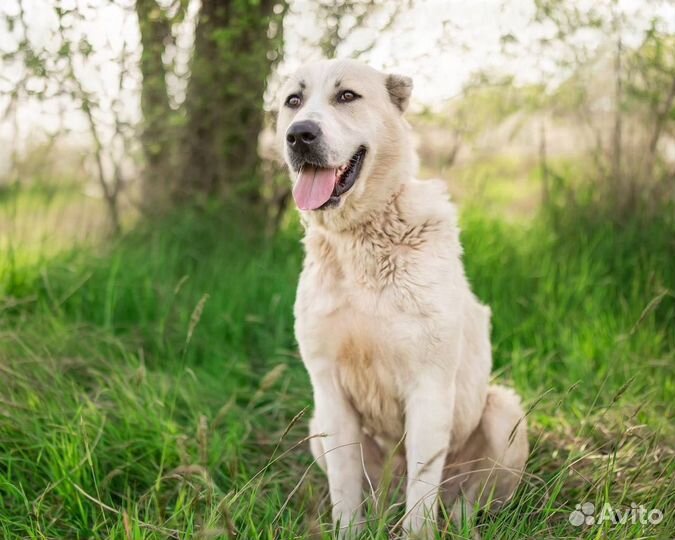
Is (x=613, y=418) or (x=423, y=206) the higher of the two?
(x=423, y=206)

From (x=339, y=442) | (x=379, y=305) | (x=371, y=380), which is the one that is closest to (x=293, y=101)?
(x=379, y=305)

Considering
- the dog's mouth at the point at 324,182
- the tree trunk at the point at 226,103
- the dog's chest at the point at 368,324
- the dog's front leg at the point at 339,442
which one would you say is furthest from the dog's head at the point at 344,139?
the tree trunk at the point at 226,103

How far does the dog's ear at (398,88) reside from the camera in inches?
119

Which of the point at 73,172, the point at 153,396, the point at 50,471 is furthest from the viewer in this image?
the point at 73,172

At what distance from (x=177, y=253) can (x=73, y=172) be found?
1.85 meters

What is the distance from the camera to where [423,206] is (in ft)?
9.60

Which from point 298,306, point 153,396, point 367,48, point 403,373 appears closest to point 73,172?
point 367,48

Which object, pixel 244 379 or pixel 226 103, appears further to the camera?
pixel 226 103

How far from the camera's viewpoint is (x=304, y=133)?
2.71 meters

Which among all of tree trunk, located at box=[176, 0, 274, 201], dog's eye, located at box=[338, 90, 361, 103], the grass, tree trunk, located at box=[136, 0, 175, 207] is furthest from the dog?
tree trunk, located at box=[176, 0, 274, 201]

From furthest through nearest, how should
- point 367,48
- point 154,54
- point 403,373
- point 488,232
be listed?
point 488,232
point 154,54
point 367,48
point 403,373

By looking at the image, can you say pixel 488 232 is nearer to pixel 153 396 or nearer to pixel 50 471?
pixel 153 396

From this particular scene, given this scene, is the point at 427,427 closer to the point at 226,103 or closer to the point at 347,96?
the point at 347,96

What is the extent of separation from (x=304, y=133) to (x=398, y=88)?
0.53 metres
